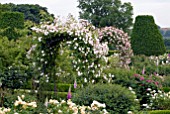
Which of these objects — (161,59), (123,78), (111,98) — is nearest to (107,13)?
(161,59)

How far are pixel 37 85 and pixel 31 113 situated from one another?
4238 mm

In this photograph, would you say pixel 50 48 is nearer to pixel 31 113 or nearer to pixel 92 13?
pixel 31 113

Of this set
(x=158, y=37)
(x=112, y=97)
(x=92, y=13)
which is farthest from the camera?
(x=92, y=13)

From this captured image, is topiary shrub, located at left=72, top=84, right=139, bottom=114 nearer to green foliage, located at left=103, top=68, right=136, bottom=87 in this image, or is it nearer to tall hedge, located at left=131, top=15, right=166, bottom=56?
green foliage, located at left=103, top=68, right=136, bottom=87

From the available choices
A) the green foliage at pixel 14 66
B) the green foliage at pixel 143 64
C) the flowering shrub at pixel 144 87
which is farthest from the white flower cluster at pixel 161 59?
the green foliage at pixel 14 66

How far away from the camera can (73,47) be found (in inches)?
360

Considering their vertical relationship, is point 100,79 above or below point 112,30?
below

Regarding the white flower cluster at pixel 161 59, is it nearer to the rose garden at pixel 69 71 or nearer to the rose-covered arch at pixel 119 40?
the rose-covered arch at pixel 119 40

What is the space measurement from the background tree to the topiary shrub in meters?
30.5

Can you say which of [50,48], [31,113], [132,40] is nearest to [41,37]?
[50,48]

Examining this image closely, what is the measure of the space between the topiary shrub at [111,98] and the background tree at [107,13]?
30.5 m

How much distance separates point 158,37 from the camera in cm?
1880

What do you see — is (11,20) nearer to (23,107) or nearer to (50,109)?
(50,109)

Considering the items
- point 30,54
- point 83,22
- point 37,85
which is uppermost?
point 83,22
